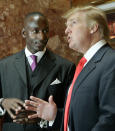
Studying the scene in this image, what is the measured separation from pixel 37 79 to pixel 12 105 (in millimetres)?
291

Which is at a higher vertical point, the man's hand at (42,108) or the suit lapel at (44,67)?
the suit lapel at (44,67)

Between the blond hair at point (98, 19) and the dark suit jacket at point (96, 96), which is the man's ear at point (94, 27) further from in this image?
the dark suit jacket at point (96, 96)

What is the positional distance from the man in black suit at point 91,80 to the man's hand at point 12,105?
104 millimetres

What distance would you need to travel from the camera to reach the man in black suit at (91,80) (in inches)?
51.6

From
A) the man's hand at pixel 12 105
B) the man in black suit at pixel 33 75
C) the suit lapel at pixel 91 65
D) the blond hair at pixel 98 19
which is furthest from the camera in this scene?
the man in black suit at pixel 33 75

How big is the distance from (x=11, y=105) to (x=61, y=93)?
16.4 inches

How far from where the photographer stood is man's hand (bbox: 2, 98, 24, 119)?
1.70 m

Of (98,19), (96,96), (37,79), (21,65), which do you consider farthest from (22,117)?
(98,19)

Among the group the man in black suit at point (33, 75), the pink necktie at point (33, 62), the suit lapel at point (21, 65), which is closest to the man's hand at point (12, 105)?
the man in black suit at point (33, 75)

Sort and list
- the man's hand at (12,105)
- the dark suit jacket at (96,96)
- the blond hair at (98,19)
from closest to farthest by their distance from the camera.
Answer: the dark suit jacket at (96,96), the blond hair at (98,19), the man's hand at (12,105)

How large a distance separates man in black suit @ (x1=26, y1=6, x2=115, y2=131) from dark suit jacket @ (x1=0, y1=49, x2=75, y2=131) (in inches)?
8.1

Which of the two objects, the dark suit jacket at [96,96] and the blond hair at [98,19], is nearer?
the dark suit jacket at [96,96]

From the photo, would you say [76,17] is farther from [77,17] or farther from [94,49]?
[94,49]

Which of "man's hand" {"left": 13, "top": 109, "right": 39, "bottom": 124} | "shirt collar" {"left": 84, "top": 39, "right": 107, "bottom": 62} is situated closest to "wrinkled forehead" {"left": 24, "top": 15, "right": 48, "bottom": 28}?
"shirt collar" {"left": 84, "top": 39, "right": 107, "bottom": 62}
